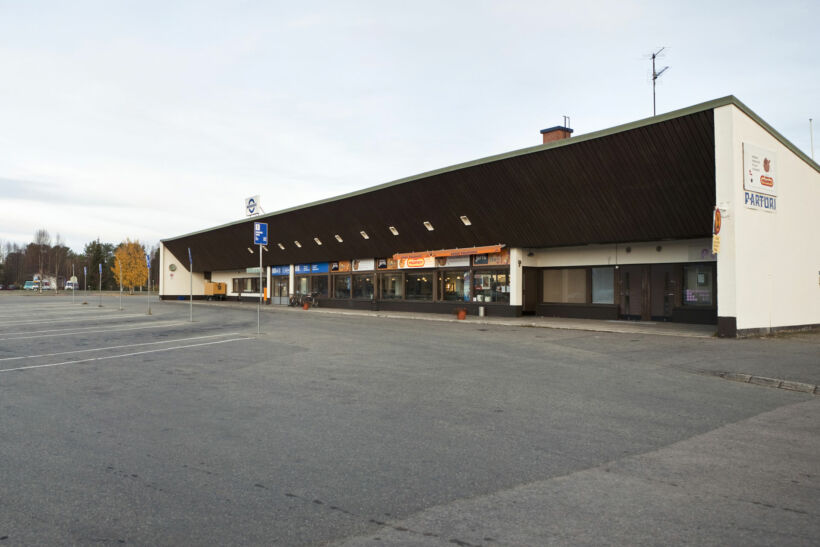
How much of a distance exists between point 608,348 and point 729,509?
1104 centimetres

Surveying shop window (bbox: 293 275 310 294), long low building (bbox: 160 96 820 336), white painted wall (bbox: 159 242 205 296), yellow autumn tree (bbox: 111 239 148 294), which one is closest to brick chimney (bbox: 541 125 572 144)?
long low building (bbox: 160 96 820 336)

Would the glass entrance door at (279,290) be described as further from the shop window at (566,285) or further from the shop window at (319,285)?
the shop window at (566,285)

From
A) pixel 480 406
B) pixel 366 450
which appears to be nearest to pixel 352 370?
pixel 480 406

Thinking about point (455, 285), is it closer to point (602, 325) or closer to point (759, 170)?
point (602, 325)

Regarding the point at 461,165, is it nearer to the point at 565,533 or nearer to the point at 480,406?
the point at 480,406

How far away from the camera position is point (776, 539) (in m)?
3.45

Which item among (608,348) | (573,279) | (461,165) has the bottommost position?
(608,348)

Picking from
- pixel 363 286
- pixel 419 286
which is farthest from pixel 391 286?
pixel 363 286

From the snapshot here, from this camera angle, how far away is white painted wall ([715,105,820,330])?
53.0 ft

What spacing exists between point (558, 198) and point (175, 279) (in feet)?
163

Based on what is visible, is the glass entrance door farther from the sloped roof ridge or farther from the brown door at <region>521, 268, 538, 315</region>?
the brown door at <region>521, 268, 538, 315</region>

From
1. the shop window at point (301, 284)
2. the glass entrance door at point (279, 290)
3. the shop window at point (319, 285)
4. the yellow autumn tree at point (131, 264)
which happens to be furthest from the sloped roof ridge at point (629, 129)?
the yellow autumn tree at point (131, 264)

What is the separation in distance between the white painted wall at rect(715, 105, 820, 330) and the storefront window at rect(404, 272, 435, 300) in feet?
55.2

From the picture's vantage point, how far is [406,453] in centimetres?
529
